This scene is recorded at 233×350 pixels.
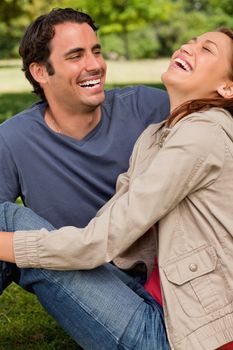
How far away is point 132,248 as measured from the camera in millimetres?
3094

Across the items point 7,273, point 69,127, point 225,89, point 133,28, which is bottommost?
point 133,28

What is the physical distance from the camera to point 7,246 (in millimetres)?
2916

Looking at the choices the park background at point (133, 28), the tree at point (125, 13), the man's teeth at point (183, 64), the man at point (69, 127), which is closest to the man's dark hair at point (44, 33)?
the man at point (69, 127)

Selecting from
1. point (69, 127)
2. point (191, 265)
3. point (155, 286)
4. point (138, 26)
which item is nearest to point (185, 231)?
point (191, 265)

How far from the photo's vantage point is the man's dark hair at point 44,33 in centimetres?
380

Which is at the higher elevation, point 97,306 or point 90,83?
point 90,83

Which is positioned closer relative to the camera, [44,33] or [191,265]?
[191,265]

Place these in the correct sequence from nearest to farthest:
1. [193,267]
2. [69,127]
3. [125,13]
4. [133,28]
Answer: [193,267] → [69,127] → [125,13] → [133,28]

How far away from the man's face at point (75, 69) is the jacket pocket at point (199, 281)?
1.21 m

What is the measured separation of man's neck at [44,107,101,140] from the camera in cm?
372

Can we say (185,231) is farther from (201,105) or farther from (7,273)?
(7,273)

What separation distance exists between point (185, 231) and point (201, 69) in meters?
0.68

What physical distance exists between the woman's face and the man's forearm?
879 mm

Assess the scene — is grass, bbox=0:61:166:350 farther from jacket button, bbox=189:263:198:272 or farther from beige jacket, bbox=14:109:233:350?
jacket button, bbox=189:263:198:272
